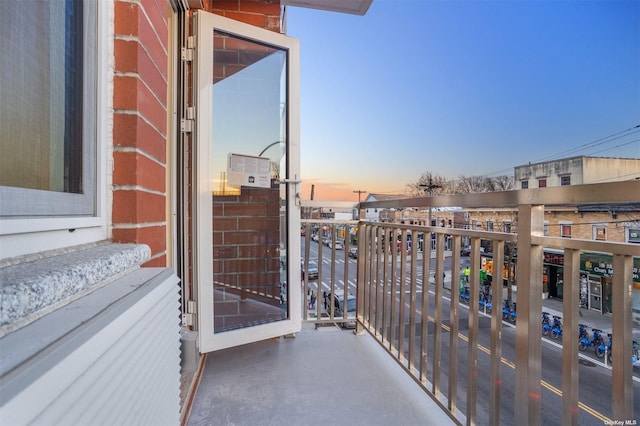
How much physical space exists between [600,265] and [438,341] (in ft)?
2.70

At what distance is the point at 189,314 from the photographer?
69.4 inches

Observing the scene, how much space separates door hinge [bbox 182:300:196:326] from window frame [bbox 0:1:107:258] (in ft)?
3.45

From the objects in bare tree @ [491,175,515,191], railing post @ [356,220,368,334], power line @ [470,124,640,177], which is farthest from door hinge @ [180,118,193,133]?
power line @ [470,124,640,177]

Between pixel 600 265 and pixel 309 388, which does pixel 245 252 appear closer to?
pixel 309 388

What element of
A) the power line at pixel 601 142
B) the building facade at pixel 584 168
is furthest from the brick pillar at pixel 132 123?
the power line at pixel 601 142

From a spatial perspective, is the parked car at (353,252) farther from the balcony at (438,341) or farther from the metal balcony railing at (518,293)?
the metal balcony railing at (518,293)

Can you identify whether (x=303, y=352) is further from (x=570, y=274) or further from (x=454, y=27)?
(x=454, y=27)

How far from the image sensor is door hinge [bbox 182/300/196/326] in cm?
175

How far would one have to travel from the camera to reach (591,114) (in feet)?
43.7

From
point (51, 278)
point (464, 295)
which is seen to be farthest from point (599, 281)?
point (51, 278)

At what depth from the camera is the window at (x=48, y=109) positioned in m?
0.53

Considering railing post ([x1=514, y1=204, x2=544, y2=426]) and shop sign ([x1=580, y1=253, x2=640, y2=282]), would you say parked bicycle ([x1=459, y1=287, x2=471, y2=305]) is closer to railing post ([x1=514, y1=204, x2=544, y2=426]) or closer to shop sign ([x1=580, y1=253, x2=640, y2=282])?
railing post ([x1=514, y1=204, x2=544, y2=426])

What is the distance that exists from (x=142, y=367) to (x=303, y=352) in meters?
1.67

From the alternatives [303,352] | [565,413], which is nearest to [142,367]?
[565,413]
